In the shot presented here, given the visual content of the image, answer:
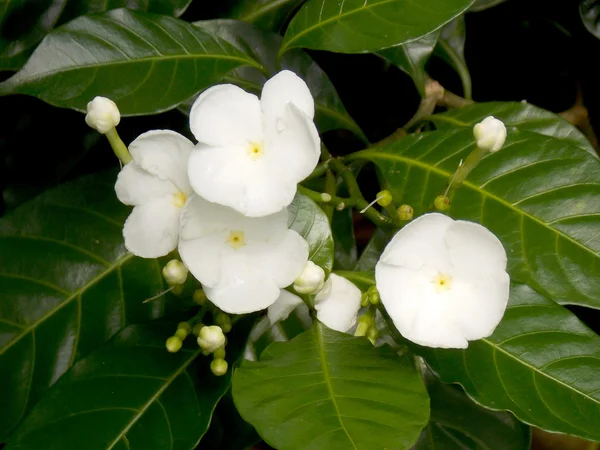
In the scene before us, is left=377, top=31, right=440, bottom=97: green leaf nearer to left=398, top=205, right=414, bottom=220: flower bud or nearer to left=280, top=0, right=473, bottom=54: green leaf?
left=280, top=0, right=473, bottom=54: green leaf

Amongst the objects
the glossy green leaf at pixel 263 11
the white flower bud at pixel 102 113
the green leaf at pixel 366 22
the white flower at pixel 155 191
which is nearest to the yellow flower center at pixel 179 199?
the white flower at pixel 155 191

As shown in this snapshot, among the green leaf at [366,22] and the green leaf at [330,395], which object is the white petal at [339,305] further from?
the green leaf at [366,22]

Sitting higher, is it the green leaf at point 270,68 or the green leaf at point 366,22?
the green leaf at point 366,22

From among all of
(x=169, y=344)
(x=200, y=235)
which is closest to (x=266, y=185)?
(x=200, y=235)

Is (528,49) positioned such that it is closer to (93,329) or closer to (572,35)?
(572,35)

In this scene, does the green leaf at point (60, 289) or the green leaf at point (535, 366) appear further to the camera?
the green leaf at point (60, 289)
